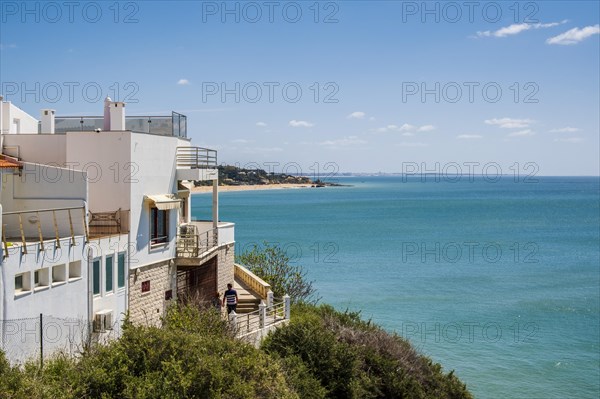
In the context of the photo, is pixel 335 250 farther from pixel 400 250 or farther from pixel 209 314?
pixel 209 314

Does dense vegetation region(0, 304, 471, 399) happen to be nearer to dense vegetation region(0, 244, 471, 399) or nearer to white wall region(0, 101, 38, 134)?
dense vegetation region(0, 244, 471, 399)

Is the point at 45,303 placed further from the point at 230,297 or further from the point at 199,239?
the point at 230,297

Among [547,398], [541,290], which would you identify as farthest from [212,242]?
[541,290]

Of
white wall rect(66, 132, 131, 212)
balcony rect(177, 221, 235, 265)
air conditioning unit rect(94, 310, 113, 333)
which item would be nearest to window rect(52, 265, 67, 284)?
air conditioning unit rect(94, 310, 113, 333)

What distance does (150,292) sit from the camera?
24578mm

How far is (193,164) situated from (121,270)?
21.4ft

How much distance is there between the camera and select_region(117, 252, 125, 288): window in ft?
74.1

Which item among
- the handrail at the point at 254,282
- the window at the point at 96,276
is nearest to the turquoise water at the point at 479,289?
the handrail at the point at 254,282

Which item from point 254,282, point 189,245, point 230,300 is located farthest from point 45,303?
point 254,282

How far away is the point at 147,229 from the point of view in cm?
2430

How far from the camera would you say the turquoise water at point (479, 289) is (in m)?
40.6

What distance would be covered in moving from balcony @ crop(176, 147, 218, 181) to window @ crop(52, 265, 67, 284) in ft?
26.4

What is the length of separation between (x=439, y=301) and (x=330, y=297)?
29.1 feet

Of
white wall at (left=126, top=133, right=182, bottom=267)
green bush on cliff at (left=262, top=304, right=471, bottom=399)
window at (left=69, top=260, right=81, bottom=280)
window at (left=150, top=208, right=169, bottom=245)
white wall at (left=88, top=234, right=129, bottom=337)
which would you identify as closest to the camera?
window at (left=69, top=260, right=81, bottom=280)
